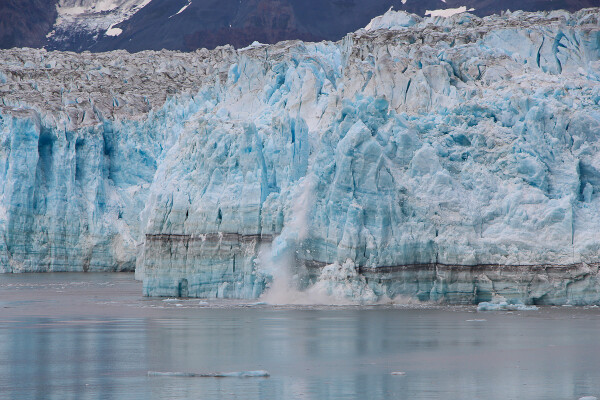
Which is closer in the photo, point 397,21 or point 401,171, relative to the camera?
point 401,171

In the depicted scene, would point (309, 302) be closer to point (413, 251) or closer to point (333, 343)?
point (413, 251)

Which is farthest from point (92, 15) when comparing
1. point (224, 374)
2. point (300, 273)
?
point (224, 374)

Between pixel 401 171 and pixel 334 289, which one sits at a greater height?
pixel 401 171

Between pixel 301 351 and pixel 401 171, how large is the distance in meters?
8.14

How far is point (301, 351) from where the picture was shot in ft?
44.0

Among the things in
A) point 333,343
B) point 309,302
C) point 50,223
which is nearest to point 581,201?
point 309,302

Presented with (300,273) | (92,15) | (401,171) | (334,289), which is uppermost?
(92,15)

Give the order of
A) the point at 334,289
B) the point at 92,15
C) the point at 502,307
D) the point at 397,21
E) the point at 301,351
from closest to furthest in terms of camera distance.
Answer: the point at 301,351
the point at 502,307
the point at 334,289
the point at 397,21
the point at 92,15

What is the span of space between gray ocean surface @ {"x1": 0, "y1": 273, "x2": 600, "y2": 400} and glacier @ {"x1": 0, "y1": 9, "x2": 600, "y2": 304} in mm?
928

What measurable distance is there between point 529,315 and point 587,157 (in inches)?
175

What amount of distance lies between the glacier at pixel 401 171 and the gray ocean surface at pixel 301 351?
0.93 meters

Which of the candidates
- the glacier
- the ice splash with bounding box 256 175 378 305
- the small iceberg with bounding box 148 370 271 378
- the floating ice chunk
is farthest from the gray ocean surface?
the floating ice chunk

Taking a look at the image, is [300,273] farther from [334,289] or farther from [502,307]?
[502,307]

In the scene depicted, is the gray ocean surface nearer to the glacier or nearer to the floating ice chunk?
the glacier
